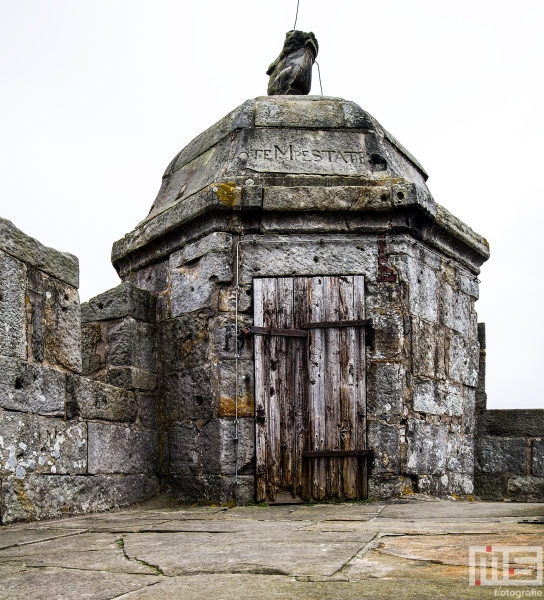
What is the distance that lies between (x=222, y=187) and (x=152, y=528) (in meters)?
3.12

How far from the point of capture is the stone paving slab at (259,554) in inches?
98.0

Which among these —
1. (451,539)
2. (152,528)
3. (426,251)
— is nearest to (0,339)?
(152,528)

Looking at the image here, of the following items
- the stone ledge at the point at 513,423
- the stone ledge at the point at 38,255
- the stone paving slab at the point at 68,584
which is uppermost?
the stone ledge at the point at 38,255

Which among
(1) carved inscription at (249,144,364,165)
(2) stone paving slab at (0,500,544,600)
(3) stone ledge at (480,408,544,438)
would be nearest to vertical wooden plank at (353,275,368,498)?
(2) stone paving slab at (0,500,544,600)

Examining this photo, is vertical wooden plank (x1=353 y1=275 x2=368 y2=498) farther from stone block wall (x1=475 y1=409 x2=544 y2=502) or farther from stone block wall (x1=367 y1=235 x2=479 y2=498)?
stone block wall (x1=475 y1=409 x2=544 y2=502)

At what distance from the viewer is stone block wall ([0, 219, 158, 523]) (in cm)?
482

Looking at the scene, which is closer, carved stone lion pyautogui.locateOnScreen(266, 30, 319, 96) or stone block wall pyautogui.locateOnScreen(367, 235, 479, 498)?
stone block wall pyautogui.locateOnScreen(367, 235, 479, 498)

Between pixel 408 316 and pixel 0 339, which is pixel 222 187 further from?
pixel 0 339

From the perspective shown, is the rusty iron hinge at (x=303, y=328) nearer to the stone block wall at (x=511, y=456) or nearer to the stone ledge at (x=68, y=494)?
the stone ledge at (x=68, y=494)

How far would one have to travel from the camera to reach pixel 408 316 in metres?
6.43

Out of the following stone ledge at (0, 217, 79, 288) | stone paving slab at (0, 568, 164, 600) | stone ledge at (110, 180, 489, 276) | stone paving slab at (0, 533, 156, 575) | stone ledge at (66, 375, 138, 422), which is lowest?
stone paving slab at (0, 533, 156, 575)

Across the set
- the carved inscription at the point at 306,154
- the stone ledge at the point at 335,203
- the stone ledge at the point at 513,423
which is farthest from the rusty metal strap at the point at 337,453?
the carved inscription at the point at 306,154

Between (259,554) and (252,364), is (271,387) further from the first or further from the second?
(259,554)

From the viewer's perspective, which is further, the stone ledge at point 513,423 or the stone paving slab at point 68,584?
the stone ledge at point 513,423
